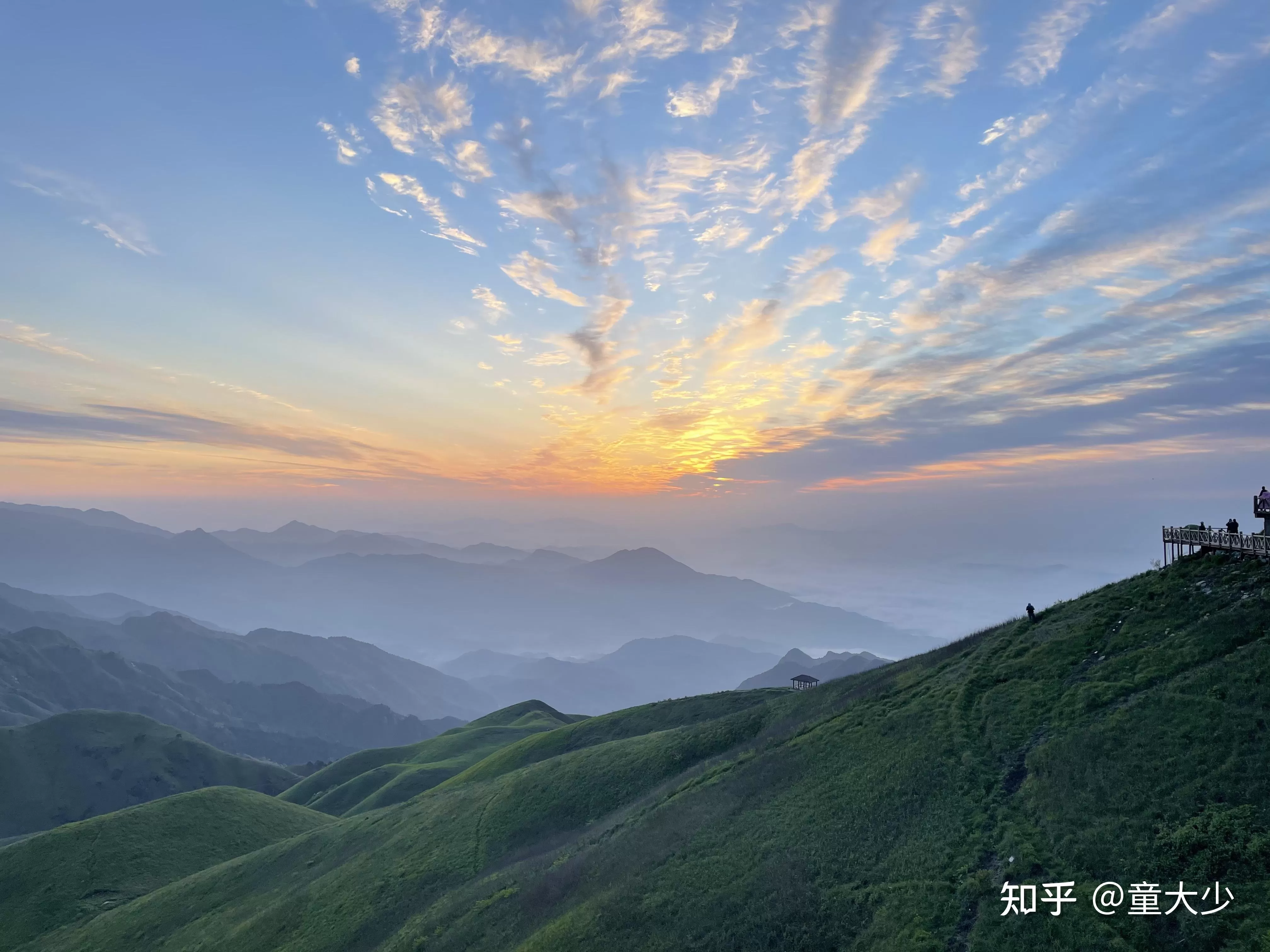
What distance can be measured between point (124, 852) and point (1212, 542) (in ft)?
371

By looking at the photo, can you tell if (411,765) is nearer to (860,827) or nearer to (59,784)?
(860,827)

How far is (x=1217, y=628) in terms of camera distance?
29.7m

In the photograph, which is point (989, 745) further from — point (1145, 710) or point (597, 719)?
point (597, 719)

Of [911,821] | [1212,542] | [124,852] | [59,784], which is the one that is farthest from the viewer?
[59,784]

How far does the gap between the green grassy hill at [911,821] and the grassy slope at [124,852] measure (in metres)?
18.3

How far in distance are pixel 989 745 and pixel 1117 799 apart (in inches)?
276

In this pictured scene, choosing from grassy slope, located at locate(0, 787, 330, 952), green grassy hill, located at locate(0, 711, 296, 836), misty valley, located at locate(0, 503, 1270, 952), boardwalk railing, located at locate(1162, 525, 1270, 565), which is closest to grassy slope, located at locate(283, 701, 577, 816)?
grassy slope, located at locate(0, 787, 330, 952)

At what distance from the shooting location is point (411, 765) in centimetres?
12850

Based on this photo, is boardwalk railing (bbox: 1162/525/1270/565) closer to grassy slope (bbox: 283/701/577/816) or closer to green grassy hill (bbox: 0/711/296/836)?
grassy slope (bbox: 283/701/577/816)

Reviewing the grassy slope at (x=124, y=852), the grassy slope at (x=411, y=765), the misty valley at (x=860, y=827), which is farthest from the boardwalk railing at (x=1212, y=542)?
the grassy slope at (x=124, y=852)

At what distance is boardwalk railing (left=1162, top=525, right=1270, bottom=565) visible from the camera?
1297 inches

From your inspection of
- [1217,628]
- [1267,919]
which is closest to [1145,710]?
[1217,628]

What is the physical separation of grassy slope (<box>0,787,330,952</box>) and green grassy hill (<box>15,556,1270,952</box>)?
60.2 feet

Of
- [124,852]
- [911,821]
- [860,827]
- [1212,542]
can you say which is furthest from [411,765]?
[1212,542]
